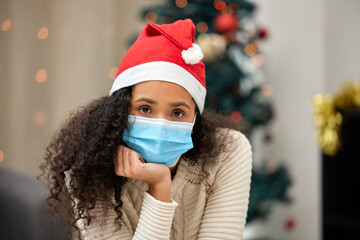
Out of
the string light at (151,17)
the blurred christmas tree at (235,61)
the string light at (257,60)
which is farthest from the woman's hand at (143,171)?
the string light at (257,60)

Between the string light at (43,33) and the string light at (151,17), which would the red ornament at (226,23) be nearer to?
the string light at (151,17)

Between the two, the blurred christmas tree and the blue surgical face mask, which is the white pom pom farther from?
the blurred christmas tree

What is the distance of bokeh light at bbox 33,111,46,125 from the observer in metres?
2.51

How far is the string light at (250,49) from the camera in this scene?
2393 mm

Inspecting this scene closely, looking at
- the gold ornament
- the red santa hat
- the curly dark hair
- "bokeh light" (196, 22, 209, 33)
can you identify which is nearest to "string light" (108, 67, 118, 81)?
"bokeh light" (196, 22, 209, 33)

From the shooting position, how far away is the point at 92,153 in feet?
3.26

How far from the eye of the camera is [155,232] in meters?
1.01

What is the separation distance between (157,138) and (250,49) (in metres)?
1.57

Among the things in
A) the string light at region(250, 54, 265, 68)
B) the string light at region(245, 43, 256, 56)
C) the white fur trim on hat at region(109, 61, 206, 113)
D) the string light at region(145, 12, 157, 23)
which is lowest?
the white fur trim on hat at region(109, 61, 206, 113)

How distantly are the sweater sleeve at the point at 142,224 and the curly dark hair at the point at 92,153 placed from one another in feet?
0.08

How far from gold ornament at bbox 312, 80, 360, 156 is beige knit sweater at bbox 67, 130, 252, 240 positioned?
132 cm

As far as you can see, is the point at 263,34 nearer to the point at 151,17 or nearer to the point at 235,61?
the point at 235,61

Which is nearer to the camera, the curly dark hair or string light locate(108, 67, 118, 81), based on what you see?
the curly dark hair

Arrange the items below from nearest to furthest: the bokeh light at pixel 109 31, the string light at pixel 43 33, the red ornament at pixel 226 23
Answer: the red ornament at pixel 226 23 < the string light at pixel 43 33 < the bokeh light at pixel 109 31
